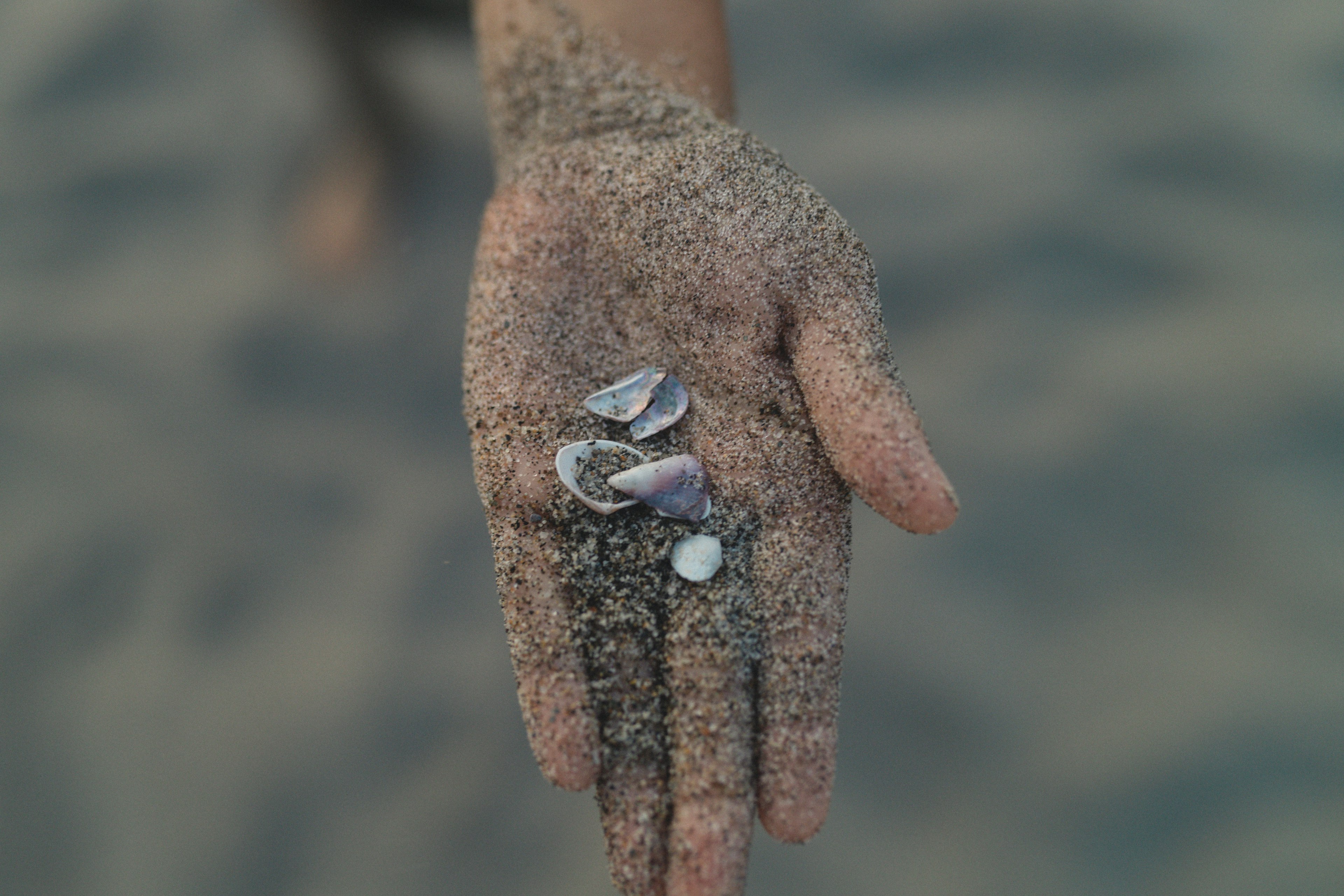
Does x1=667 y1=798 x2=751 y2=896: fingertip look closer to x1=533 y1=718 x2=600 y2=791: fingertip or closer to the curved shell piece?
x1=533 y1=718 x2=600 y2=791: fingertip

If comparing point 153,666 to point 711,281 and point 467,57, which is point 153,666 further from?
point 467,57

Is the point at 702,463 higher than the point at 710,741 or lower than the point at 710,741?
higher

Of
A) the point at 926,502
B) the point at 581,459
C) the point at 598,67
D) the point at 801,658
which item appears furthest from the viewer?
the point at 598,67

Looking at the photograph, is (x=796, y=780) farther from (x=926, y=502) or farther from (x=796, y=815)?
(x=926, y=502)

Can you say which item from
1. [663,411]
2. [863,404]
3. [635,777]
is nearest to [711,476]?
[663,411]

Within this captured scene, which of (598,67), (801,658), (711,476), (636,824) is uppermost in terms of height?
(598,67)

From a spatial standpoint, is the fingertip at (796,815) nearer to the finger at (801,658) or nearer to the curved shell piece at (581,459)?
the finger at (801,658)

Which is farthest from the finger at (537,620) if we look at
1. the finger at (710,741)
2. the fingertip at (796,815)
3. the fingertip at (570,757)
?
the fingertip at (796,815)
